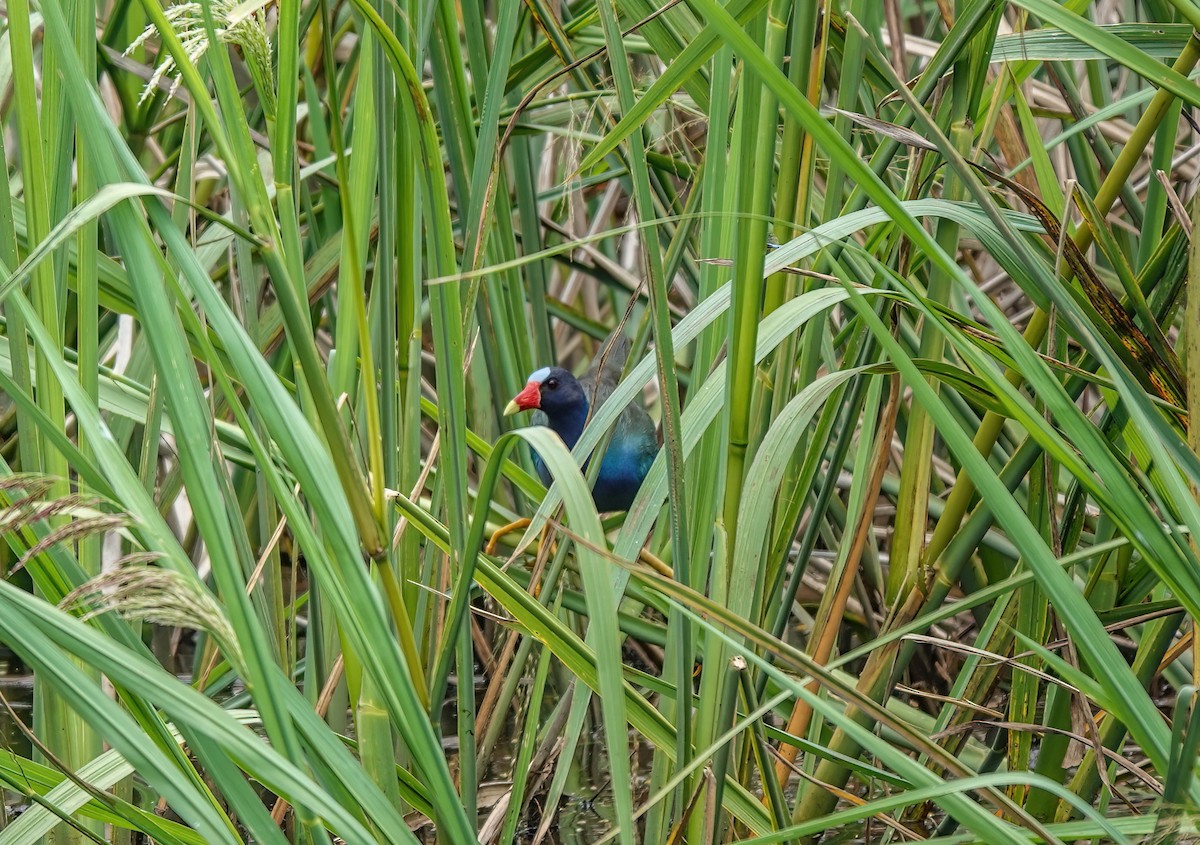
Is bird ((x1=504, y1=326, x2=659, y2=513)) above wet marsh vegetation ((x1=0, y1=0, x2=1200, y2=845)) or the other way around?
the other way around

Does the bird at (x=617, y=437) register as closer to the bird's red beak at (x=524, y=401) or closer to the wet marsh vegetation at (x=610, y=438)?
the bird's red beak at (x=524, y=401)

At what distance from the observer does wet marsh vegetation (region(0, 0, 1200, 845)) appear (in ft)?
1.92

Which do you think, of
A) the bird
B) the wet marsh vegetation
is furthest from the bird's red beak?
the bird

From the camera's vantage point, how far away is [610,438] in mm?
1001

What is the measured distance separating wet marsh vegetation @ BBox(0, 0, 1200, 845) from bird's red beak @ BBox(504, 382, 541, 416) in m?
0.05

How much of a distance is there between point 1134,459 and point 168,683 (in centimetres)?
72

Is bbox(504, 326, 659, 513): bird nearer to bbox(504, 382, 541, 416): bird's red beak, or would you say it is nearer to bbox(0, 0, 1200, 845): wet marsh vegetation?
bbox(504, 382, 541, 416): bird's red beak

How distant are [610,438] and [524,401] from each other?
551mm

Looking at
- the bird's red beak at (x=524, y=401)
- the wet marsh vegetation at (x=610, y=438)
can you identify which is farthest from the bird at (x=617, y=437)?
the wet marsh vegetation at (x=610, y=438)

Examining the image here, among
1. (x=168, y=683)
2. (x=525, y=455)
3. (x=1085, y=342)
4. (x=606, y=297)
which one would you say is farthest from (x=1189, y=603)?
(x=606, y=297)

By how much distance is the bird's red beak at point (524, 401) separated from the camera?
1.47 meters

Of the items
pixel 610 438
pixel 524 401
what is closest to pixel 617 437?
pixel 524 401

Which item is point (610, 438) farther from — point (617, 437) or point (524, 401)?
point (617, 437)

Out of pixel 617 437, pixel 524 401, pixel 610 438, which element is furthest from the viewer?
pixel 617 437
